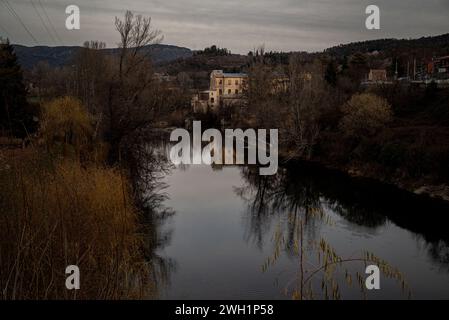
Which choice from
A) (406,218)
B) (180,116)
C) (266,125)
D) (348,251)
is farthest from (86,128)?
(180,116)

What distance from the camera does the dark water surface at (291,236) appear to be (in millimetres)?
8625

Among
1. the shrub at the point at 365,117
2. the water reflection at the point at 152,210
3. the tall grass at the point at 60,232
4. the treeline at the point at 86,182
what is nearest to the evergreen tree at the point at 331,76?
the shrub at the point at 365,117

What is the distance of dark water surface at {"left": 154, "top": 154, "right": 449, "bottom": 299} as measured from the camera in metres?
8.62

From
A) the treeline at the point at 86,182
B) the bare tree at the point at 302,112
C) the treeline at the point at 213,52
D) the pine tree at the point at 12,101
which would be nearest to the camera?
the treeline at the point at 86,182

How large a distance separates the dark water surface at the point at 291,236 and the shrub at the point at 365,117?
3873 millimetres

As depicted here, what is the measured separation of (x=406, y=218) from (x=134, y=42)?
10.3 metres

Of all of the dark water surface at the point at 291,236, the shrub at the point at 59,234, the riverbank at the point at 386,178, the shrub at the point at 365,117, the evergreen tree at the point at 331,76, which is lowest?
the dark water surface at the point at 291,236

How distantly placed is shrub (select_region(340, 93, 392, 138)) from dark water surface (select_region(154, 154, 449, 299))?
3873mm

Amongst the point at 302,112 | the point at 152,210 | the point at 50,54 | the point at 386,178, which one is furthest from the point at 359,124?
the point at 50,54

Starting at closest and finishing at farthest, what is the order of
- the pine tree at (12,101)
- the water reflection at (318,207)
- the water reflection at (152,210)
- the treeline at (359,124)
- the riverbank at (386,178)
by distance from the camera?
1. the water reflection at (152,210)
2. the water reflection at (318,207)
3. the pine tree at (12,101)
4. the riverbank at (386,178)
5. the treeline at (359,124)

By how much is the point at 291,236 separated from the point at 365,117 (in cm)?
1340

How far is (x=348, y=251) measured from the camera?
35.6 feet

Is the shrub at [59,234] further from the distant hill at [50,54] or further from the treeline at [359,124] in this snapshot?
the treeline at [359,124]

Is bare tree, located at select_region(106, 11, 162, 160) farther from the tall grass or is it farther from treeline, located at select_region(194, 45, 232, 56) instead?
treeline, located at select_region(194, 45, 232, 56)
